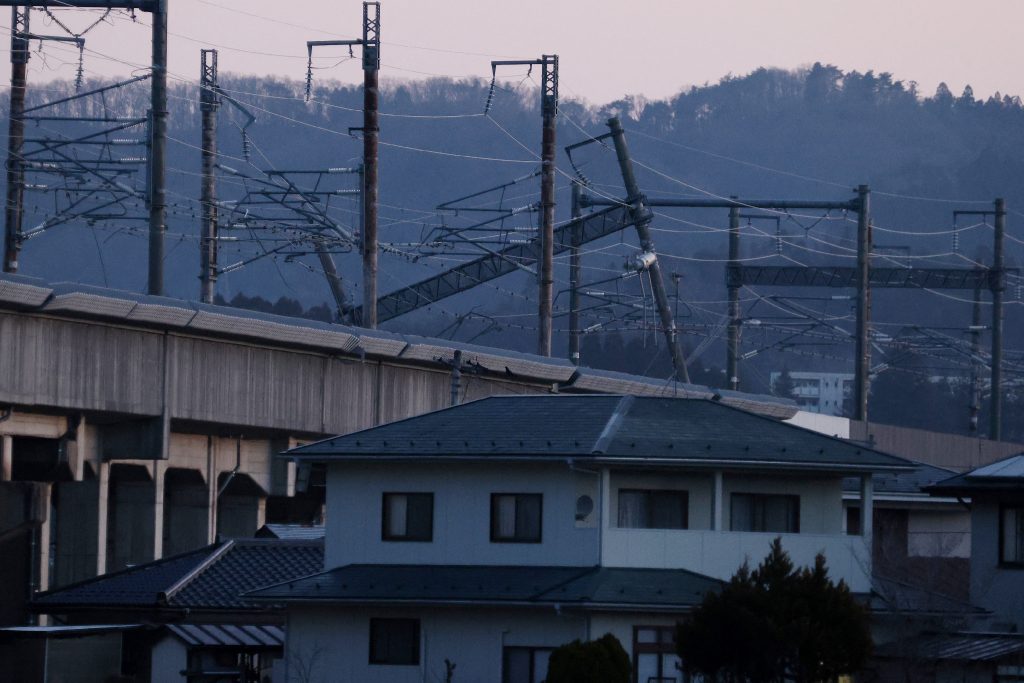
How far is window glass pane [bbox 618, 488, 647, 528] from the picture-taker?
106 ft

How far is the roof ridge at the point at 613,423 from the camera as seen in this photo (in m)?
31.6

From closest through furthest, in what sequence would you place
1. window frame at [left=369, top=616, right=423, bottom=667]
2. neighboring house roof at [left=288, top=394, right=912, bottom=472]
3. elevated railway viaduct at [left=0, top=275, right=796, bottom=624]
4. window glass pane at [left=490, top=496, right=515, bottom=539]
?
window frame at [left=369, top=616, right=423, bottom=667], neighboring house roof at [left=288, top=394, right=912, bottom=472], window glass pane at [left=490, top=496, right=515, bottom=539], elevated railway viaduct at [left=0, top=275, right=796, bottom=624]

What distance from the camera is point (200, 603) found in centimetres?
3434

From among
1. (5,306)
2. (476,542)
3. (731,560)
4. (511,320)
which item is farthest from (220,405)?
(511,320)

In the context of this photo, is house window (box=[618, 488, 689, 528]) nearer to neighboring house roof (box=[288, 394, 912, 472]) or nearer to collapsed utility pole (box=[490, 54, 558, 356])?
neighboring house roof (box=[288, 394, 912, 472])

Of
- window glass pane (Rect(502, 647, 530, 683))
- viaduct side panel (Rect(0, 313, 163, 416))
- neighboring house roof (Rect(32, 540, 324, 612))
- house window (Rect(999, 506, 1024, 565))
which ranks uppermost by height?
viaduct side panel (Rect(0, 313, 163, 416))

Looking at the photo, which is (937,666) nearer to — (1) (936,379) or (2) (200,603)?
(2) (200,603)

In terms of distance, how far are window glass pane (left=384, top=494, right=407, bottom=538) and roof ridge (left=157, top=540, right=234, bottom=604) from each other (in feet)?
14.4

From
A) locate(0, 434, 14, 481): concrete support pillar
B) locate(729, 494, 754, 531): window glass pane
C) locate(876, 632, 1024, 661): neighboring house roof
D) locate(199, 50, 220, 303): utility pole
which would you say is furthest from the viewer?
locate(199, 50, 220, 303): utility pole

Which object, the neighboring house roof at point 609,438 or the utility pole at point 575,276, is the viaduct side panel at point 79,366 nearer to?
the neighboring house roof at point 609,438

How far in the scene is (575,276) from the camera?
61.5 m

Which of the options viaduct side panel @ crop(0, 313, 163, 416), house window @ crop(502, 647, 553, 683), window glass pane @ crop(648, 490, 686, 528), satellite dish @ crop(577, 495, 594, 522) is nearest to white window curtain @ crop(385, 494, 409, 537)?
satellite dish @ crop(577, 495, 594, 522)

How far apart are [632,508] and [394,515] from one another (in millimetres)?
4215

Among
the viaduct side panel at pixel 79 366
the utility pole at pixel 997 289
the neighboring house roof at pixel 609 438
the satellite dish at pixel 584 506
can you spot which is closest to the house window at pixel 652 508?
the satellite dish at pixel 584 506
